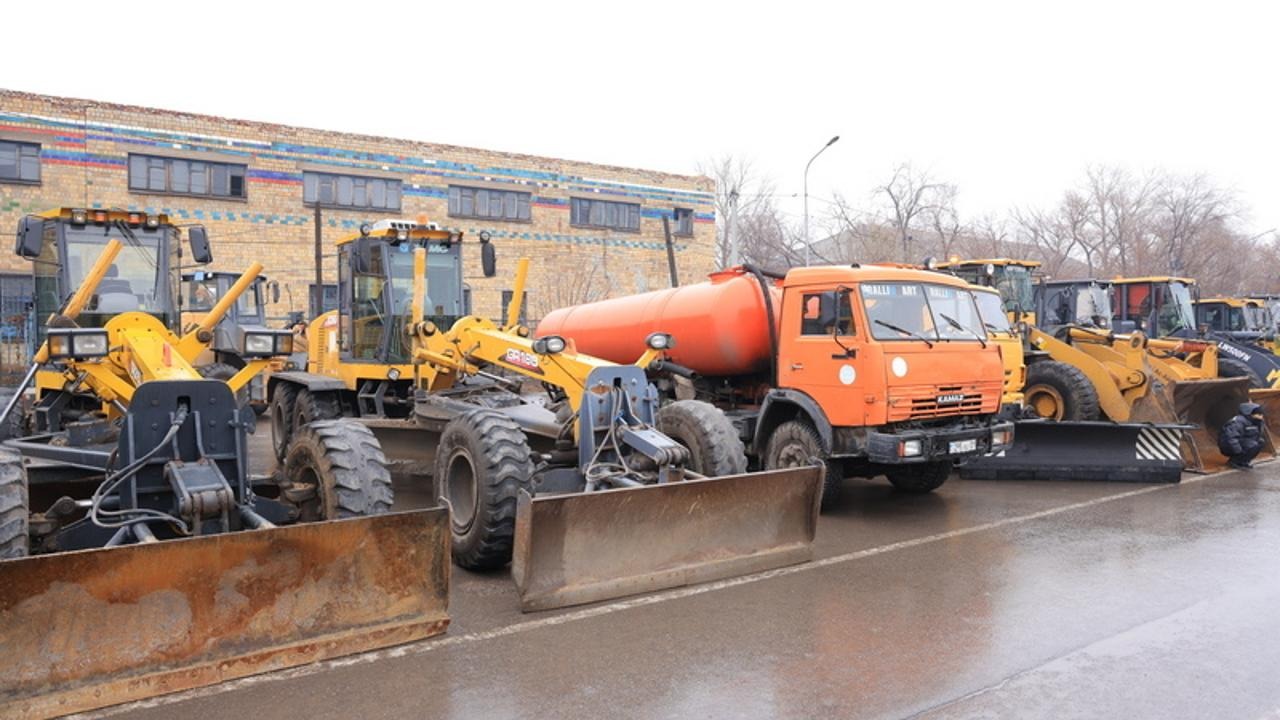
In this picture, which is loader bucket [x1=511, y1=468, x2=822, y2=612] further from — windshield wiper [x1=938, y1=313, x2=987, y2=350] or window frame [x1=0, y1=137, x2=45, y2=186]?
window frame [x1=0, y1=137, x2=45, y2=186]

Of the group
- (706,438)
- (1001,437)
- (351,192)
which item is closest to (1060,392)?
(1001,437)

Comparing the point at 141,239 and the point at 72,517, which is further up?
the point at 141,239

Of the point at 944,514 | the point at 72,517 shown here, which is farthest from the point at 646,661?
the point at 944,514

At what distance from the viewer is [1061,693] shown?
15.3 feet

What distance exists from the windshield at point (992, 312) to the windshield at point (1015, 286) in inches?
189

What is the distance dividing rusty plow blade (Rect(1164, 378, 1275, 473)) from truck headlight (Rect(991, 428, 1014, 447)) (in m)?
3.82

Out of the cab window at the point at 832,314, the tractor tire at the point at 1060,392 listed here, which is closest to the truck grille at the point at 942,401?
the cab window at the point at 832,314

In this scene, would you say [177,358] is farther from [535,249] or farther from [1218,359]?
[535,249]

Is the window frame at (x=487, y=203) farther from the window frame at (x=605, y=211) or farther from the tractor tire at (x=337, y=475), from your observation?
the tractor tire at (x=337, y=475)

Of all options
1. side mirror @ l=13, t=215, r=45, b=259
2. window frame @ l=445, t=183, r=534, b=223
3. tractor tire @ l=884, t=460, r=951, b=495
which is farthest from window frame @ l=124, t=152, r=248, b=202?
tractor tire @ l=884, t=460, r=951, b=495

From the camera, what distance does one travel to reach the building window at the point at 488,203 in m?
28.3

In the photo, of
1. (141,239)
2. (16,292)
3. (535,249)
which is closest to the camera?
(141,239)

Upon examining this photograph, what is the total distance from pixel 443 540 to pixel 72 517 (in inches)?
94.1

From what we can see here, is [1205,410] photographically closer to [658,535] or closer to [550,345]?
[550,345]
